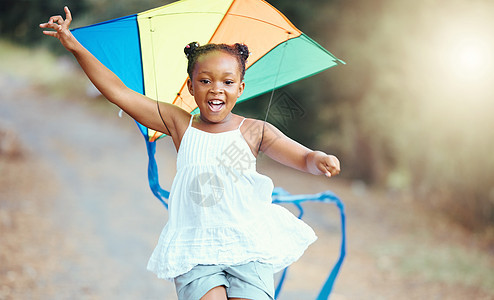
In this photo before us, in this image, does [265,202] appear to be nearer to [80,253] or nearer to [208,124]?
[208,124]

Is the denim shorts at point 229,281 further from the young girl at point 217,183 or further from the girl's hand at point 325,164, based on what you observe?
the girl's hand at point 325,164

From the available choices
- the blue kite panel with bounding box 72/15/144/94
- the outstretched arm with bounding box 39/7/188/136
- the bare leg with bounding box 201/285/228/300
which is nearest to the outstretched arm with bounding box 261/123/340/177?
the outstretched arm with bounding box 39/7/188/136

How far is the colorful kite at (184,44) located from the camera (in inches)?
99.6

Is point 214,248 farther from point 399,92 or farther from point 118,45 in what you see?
point 399,92

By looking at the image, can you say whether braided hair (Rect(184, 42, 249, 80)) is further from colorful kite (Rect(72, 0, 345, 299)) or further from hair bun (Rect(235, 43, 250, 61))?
colorful kite (Rect(72, 0, 345, 299))

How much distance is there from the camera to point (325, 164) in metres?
2.02

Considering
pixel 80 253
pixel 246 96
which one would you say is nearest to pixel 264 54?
pixel 246 96

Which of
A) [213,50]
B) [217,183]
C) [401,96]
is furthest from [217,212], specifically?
[401,96]

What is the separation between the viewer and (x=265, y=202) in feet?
7.22

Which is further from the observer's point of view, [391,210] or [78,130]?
[78,130]

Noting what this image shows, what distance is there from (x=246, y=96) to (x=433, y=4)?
5476 mm

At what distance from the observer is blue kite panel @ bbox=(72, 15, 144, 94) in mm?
2493

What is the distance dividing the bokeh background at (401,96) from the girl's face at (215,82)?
2.89m

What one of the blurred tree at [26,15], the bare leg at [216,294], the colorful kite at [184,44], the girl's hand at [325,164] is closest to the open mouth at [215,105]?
the girl's hand at [325,164]
